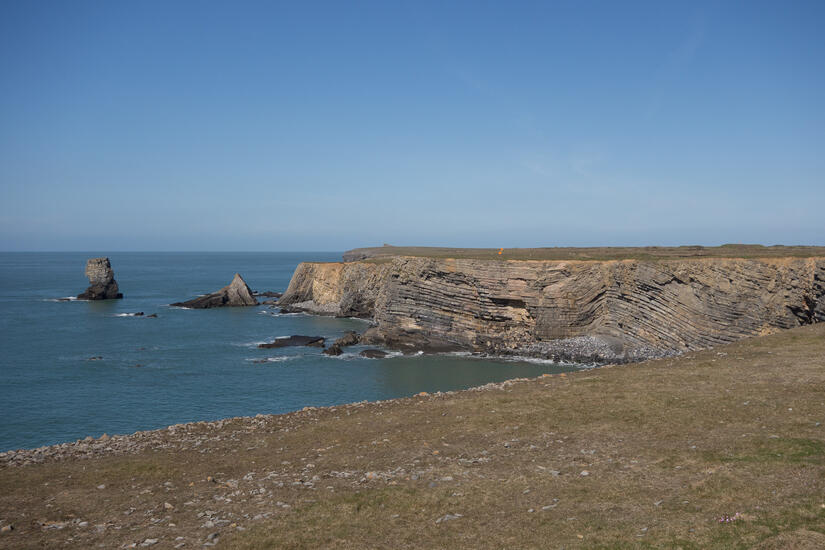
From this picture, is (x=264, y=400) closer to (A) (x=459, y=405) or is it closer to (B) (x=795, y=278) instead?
(A) (x=459, y=405)

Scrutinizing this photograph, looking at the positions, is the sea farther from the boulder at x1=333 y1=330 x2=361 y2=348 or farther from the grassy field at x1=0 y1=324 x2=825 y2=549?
the grassy field at x1=0 y1=324 x2=825 y2=549

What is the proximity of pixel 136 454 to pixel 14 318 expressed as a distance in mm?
74625

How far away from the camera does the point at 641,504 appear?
34.1 ft

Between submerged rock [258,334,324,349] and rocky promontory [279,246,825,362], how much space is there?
5637mm

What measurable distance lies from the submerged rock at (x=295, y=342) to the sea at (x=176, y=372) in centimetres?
159

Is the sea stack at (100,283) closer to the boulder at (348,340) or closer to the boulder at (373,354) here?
the boulder at (348,340)

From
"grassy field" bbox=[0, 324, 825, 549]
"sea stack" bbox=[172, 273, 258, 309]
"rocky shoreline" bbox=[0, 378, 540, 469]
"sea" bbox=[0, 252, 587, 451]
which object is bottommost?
"sea" bbox=[0, 252, 587, 451]

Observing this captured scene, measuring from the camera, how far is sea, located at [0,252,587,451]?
32219 mm

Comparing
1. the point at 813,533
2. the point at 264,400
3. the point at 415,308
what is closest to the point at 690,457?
the point at 813,533

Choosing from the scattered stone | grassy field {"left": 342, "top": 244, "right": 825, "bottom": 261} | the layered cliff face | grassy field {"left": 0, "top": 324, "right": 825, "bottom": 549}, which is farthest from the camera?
grassy field {"left": 342, "top": 244, "right": 825, "bottom": 261}

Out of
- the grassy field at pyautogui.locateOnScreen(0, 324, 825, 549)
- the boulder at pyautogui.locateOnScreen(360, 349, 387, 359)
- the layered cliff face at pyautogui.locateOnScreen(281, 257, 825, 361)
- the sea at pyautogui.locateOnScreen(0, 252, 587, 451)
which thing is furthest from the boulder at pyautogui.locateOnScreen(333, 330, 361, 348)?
the grassy field at pyautogui.locateOnScreen(0, 324, 825, 549)

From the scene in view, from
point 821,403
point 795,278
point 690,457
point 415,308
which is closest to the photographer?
point 690,457

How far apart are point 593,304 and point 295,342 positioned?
102ft

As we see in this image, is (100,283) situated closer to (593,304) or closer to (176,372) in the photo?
(176,372)
